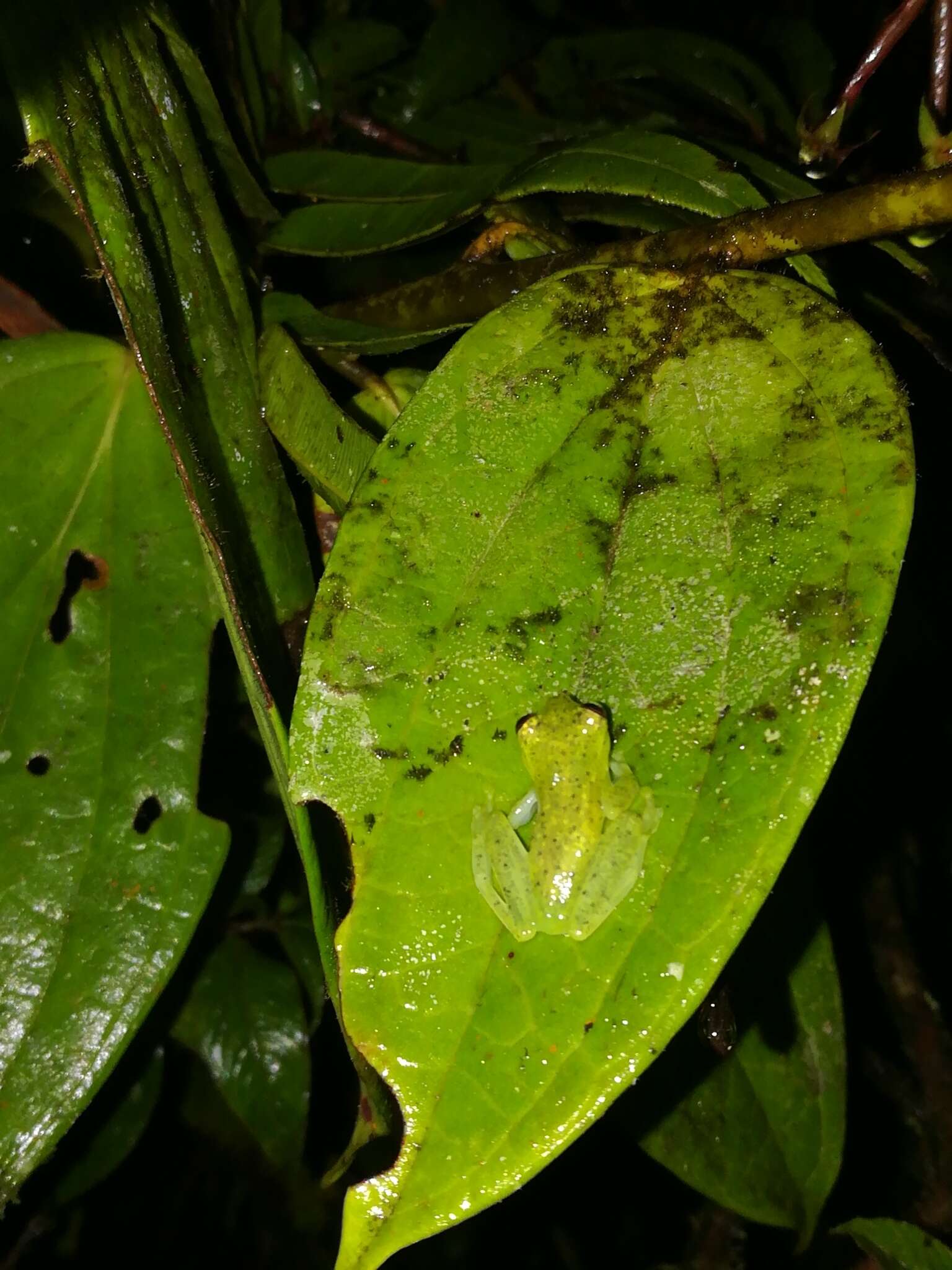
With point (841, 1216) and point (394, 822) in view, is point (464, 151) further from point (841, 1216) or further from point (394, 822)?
point (841, 1216)

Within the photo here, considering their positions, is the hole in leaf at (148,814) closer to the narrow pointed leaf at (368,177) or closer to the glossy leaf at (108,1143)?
the narrow pointed leaf at (368,177)

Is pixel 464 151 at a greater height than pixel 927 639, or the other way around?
pixel 464 151

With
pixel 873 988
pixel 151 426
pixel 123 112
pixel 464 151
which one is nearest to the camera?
pixel 123 112

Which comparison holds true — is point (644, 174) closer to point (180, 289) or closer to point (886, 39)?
point (886, 39)

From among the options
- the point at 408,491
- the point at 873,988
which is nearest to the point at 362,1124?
the point at 408,491

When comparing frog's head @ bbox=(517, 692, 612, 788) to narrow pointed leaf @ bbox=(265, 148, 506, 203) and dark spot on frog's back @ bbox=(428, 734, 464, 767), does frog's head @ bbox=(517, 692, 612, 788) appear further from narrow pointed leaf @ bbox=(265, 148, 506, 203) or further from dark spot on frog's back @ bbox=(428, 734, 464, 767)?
narrow pointed leaf @ bbox=(265, 148, 506, 203)

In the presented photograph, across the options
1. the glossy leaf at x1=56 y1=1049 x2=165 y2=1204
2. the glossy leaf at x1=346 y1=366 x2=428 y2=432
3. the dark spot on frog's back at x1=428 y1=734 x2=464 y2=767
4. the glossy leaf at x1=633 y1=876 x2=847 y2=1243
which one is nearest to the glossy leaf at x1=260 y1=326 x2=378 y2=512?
the glossy leaf at x1=346 y1=366 x2=428 y2=432

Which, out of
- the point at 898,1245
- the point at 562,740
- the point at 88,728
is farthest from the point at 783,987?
the point at 88,728
